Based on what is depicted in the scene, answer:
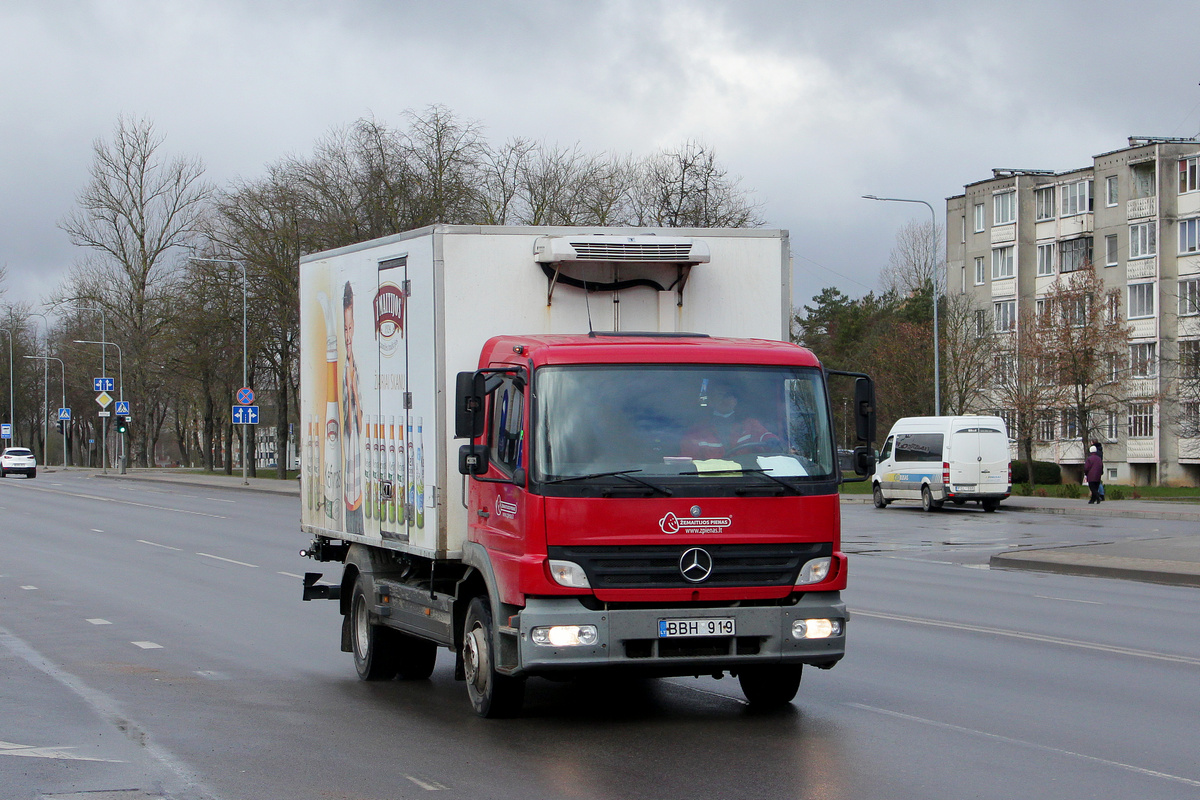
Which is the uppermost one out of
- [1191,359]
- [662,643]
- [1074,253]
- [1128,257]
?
[1074,253]

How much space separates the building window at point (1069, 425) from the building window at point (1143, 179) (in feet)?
42.6

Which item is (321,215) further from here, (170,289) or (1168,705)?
(1168,705)

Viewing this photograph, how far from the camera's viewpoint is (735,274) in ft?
31.6

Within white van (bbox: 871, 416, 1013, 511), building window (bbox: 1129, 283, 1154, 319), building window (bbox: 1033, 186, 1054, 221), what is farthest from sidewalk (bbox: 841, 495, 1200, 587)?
building window (bbox: 1033, 186, 1054, 221)

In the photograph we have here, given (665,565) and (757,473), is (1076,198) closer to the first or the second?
(757,473)

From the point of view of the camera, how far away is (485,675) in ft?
28.1

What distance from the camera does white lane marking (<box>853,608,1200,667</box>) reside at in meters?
11.3

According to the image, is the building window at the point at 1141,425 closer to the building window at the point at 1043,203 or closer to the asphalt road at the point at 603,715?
the building window at the point at 1043,203

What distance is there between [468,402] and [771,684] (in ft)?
8.84

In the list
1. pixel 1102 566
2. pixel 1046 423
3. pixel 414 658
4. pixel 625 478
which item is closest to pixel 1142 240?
pixel 1046 423

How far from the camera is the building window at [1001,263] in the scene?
79.6 metres

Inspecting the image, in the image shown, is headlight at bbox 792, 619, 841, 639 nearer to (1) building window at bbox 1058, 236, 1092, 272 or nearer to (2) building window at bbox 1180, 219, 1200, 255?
(2) building window at bbox 1180, 219, 1200, 255

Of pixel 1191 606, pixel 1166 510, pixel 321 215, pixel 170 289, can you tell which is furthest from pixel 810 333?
pixel 1191 606

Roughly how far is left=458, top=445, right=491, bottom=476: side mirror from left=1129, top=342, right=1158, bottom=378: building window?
53.6 meters
